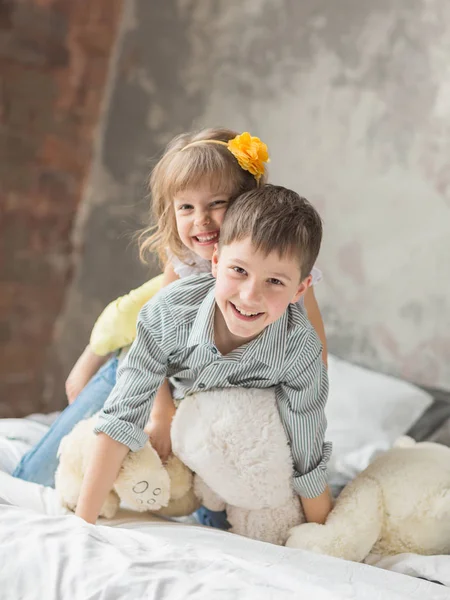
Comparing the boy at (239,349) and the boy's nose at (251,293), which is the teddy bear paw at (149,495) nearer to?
the boy at (239,349)

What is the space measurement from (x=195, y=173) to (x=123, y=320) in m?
0.53

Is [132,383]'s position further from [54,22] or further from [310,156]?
[54,22]

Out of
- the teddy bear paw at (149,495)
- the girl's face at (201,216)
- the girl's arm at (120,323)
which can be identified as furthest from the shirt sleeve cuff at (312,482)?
the girl's arm at (120,323)

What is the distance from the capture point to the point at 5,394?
316 centimetres

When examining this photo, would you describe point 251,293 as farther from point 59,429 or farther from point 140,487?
point 59,429

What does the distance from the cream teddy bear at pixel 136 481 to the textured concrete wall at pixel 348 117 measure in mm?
1161

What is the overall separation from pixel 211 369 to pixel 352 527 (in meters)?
0.41

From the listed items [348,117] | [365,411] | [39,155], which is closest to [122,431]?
[365,411]

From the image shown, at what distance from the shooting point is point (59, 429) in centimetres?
178

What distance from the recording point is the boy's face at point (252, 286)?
4.39 feet

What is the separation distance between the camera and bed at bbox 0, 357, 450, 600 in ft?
3.53

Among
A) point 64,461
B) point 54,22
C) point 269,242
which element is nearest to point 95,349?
point 64,461

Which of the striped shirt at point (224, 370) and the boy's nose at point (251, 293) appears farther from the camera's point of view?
the striped shirt at point (224, 370)

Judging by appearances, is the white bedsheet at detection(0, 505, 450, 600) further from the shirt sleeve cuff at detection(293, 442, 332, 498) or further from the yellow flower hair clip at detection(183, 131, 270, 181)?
the yellow flower hair clip at detection(183, 131, 270, 181)
